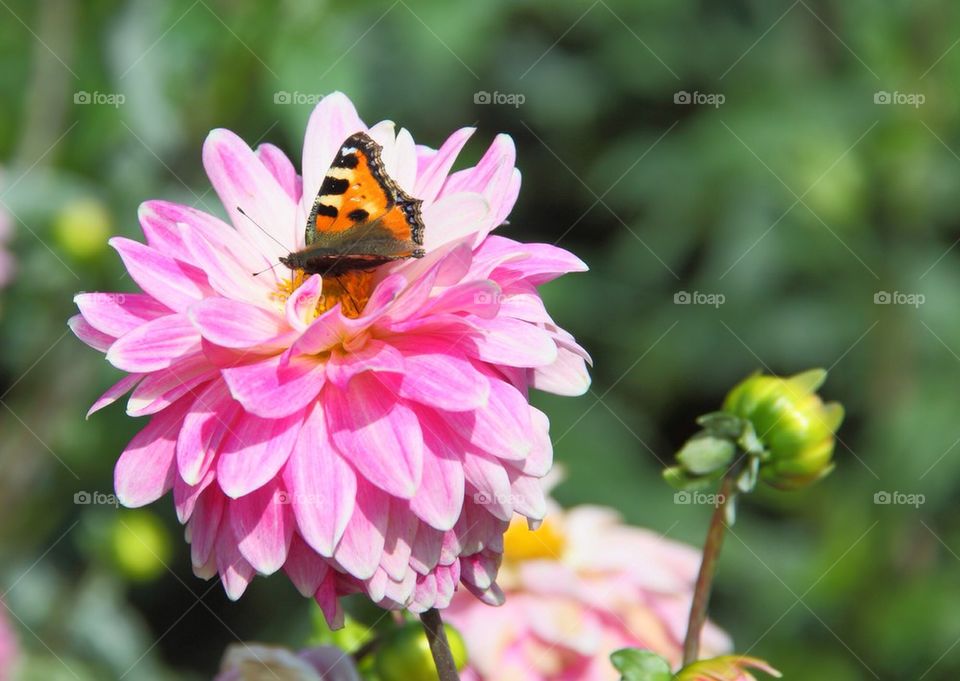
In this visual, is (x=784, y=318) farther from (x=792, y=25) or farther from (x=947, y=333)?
(x=792, y=25)

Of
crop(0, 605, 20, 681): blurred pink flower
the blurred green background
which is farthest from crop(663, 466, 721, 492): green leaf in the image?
crop(0, 605, 20, 681): blurred pink flower

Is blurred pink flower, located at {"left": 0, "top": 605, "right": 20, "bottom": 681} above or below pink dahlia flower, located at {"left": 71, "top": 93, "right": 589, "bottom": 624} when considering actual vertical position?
below

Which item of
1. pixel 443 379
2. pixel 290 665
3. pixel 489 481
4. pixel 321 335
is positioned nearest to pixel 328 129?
pixel 321 335

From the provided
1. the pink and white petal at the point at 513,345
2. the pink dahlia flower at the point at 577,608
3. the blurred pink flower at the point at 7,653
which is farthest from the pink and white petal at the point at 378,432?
the blurred pink flower at the point at 7,653

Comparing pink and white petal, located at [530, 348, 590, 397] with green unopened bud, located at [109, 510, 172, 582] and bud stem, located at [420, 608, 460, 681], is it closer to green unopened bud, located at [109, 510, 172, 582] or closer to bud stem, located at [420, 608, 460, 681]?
bud stem, located at [420, 608, 460, 681]

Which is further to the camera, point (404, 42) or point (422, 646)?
point (404, 42)

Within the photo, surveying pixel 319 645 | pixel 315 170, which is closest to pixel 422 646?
pixel 319 645

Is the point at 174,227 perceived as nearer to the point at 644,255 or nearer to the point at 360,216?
the point at 360,216
